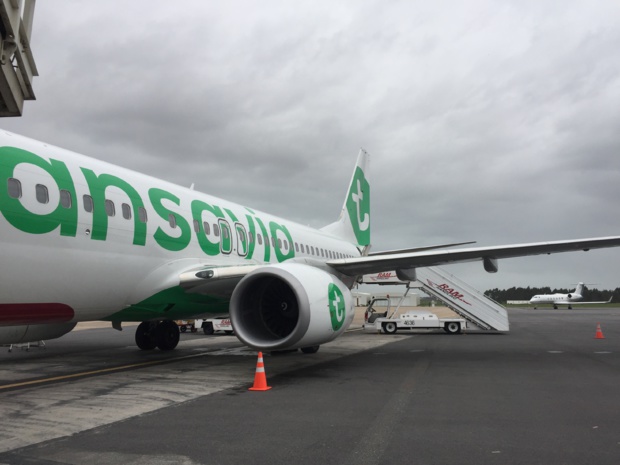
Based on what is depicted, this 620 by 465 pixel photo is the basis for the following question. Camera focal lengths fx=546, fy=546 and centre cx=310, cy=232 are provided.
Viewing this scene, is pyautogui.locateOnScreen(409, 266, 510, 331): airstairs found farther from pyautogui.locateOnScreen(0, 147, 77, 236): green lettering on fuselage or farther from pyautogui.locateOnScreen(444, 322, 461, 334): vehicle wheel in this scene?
pyautogui.locateOnScreen(0, 147, 77, 236): green lettering on fuselage

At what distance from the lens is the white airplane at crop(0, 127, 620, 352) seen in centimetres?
701

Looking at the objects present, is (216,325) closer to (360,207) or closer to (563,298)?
(360,207)

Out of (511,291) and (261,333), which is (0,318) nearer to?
(261,333)

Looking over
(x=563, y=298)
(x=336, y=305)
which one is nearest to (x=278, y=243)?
(x=336, y=305)

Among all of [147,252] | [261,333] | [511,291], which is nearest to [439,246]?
[261,333]

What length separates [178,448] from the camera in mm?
4480

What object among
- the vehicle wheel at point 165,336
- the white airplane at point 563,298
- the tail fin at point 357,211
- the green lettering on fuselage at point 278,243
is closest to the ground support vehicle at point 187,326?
the tail fin at point 357,211

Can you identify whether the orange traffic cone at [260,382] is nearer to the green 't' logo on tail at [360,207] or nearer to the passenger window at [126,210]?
the passenger window at [126,210]

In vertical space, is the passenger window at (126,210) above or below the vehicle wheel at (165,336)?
above

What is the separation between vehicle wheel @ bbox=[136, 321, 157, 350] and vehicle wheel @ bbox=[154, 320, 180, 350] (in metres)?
0.12

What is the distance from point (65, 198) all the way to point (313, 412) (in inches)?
177

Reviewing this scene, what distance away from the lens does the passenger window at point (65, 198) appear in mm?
7484

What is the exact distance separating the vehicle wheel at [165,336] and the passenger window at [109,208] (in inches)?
221

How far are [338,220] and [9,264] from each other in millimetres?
15022
